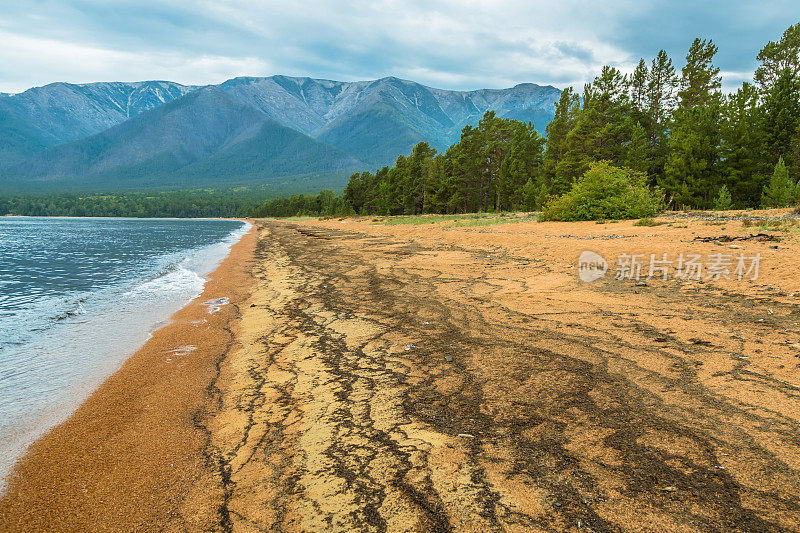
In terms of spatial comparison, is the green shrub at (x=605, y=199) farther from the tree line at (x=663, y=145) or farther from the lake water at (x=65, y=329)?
the lake water at (x=65, y=329)

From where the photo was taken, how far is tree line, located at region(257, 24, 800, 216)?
30609mm

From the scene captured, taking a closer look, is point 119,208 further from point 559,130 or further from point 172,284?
point 172,284

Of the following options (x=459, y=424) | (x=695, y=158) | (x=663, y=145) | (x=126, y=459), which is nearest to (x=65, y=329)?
(x=126, y=459)

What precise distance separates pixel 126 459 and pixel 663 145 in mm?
49029

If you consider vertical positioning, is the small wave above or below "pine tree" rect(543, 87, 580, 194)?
below

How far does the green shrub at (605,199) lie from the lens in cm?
2130

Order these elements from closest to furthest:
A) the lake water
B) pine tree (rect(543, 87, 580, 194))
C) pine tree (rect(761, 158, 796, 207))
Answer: the lake water → pine tree (rect(761, 158, 796, 207)) → pine tree (rect(543, 87, 580, 194))

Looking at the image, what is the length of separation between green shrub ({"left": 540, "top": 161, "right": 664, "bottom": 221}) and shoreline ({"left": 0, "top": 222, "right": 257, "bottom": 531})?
72.2 ft

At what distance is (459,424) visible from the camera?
3949mm

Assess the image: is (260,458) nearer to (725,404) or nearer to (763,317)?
(725,404)

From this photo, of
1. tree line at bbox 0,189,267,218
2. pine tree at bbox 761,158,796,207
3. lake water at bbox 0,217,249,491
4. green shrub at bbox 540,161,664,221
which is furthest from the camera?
tree line at bbox 0,189,267,218

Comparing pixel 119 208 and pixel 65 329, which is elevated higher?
pixel 119 208

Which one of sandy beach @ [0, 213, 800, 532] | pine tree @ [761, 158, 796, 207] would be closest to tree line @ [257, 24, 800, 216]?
pine tree @ [761, 158, 796, 207]

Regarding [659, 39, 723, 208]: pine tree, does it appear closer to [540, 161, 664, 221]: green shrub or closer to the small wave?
[540, 161, 664, 221]: green shrub
